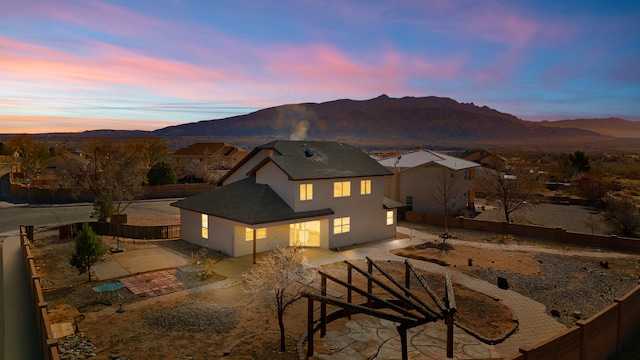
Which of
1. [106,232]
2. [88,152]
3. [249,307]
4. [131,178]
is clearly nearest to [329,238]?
[249,307]

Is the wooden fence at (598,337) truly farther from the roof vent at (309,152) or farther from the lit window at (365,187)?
the roof vent at (309,152)

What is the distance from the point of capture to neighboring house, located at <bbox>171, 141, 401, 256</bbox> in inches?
920

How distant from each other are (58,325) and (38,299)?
4.02ft

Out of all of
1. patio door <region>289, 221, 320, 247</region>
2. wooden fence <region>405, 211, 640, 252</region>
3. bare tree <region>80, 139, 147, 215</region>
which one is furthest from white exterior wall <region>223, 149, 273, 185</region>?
wooden fence <region>405, 211, 640, 252</region>

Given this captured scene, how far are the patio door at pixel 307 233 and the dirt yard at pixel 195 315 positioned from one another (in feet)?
15.0

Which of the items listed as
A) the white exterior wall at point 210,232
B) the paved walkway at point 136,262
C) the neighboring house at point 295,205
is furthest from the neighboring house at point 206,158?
the paved walkway at point 136,262

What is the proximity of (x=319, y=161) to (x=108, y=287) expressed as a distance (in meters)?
14.9

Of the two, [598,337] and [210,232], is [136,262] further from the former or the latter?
[598,337]

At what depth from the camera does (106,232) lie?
27.8 m

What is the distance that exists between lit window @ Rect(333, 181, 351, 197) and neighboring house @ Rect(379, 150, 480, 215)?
14.0 meters

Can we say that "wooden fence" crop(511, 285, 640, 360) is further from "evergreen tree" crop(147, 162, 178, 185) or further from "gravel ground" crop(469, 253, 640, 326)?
"evergreen tree" crop(147, 162, 178, 185)

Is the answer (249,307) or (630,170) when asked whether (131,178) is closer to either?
(249,307)

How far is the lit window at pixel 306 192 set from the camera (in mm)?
24712

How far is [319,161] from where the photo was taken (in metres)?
27.5
